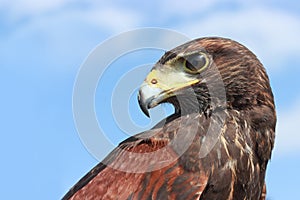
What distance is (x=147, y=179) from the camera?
22859 mm

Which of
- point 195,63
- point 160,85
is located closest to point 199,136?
point 160,85

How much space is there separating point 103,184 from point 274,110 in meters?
1.83

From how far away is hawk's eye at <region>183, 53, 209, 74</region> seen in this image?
23.1 meters

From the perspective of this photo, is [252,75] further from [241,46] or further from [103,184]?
[103,184]

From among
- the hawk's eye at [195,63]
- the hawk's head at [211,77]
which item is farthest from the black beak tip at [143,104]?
the hawk's eye at [195,63]

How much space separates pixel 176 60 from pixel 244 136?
0.98 meters

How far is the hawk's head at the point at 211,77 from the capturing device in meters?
23.1

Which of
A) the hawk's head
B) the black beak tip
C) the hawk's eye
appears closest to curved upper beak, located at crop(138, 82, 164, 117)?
the black beak tip

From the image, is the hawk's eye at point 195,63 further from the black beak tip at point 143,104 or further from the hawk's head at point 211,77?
the black beak tip at point 143,104

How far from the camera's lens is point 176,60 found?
75.7 feet

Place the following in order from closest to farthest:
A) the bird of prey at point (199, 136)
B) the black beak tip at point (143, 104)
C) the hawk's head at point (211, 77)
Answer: the black beak tip at point (143, 104) < the bird of prey at point (199, 136) < the hawk's head at point (211, 77)

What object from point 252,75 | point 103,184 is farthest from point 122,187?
point 252,75

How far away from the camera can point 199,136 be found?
904 inches

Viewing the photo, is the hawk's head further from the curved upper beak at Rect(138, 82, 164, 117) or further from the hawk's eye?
the curved upper beak at Rect(138, 82, 164, 117)
